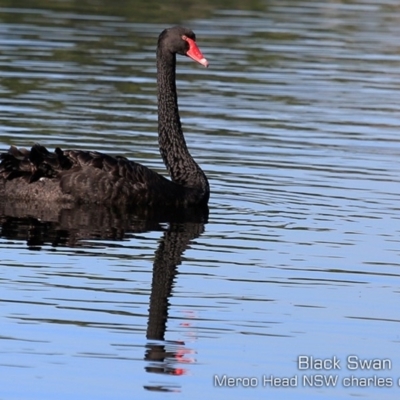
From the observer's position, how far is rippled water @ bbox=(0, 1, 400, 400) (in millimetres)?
7664

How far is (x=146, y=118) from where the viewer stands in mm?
17500

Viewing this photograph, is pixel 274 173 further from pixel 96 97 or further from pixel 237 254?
pixel 96 97

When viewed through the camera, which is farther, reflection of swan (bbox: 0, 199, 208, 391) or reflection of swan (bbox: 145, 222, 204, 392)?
reflection of swan (bbox: 0, 199, 208, 391)

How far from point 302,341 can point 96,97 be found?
11.3 metres

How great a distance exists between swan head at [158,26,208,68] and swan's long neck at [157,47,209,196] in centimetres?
12

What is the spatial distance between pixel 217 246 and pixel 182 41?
3116mm

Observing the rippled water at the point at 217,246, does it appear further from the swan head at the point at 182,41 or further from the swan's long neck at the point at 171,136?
the swan head at the point at 182,41

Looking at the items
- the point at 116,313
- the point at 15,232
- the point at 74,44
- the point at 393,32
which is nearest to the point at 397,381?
the point at 116,313

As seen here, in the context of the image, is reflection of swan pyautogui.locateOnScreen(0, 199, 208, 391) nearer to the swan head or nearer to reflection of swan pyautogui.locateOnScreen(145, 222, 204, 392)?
reflection of swan pyautogui.locateOnScreen(145, 222, 204, 392)

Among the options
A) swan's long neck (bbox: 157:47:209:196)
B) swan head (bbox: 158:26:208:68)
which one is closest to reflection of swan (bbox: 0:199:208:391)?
swan's long neck (bbox: 157:47:209:196)

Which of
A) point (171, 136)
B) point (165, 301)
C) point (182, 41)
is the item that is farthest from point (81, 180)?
point (165, 301)

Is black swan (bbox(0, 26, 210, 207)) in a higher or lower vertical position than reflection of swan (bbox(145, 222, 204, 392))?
higher

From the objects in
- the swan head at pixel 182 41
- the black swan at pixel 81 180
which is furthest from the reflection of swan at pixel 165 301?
the swan head at pixel 182 41

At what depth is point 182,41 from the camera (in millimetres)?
13148
